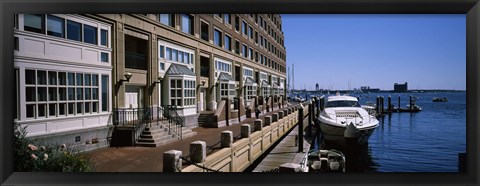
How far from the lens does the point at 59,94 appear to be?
28.9ft

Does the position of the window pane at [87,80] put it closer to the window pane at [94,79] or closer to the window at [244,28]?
the window pane at [94,79]

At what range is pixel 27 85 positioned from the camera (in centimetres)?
786

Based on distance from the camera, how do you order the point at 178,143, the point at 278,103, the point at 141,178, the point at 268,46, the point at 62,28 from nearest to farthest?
1. the point at 141,178
2. the point at 62,28
3. the point at 178,143
4. the point at 268,46
5. the point at 278,103

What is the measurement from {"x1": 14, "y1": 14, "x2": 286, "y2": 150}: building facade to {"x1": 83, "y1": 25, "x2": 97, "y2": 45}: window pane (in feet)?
0.11

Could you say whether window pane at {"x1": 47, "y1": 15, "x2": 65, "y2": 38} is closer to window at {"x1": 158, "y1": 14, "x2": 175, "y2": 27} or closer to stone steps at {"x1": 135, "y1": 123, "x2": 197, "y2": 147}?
stone steps at {"x1": 135, "y1": 123, "x2": 197, "y2": 147}

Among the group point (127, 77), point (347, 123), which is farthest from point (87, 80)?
point (347, 123)

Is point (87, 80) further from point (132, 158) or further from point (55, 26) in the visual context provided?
point (132, 158)

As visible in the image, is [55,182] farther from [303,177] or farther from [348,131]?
[348,131]

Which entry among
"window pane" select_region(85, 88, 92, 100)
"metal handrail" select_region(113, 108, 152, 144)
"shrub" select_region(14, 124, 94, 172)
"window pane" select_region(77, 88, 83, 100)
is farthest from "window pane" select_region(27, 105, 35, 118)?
"metal handrail" select_region(113, 108, 152, 144)

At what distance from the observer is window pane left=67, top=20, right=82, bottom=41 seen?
29.7 feet
